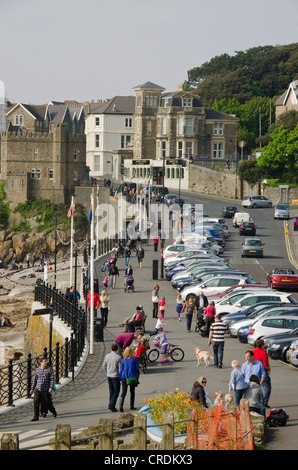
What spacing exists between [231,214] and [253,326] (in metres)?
46.9

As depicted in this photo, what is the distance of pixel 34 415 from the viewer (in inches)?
727

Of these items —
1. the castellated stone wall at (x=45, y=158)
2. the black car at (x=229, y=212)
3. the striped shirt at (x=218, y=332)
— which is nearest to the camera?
the striped shirt at (x=218, y=332)

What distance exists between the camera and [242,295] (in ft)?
106

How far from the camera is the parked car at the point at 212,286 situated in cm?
3606

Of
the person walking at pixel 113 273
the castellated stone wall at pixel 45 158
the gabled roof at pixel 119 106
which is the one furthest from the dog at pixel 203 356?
the gabled roof at pixel 119 106

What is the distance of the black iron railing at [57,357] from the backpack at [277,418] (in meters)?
5.77

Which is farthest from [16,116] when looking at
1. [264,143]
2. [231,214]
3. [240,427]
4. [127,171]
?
[240,427]

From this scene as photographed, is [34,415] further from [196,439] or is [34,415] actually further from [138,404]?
[196,439]

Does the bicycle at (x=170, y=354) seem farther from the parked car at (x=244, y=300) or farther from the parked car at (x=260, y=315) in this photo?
the parked car at (x=244, y=300)

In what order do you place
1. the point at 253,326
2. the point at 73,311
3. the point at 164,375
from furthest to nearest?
the point at 73,311
the point at 253,326
the point at 164,375

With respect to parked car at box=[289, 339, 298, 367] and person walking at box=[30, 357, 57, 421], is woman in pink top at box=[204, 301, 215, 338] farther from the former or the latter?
person walking at box=[30, 357, 57, 421]

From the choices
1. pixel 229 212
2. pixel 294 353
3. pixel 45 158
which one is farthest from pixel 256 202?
pixel 294 353

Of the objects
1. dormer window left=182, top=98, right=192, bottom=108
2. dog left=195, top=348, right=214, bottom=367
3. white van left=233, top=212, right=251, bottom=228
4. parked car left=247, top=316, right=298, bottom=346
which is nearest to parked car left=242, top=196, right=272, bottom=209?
Answer: white van left=233, top=212, right=251, bottom=228

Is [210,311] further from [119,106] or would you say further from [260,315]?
[119,106]
